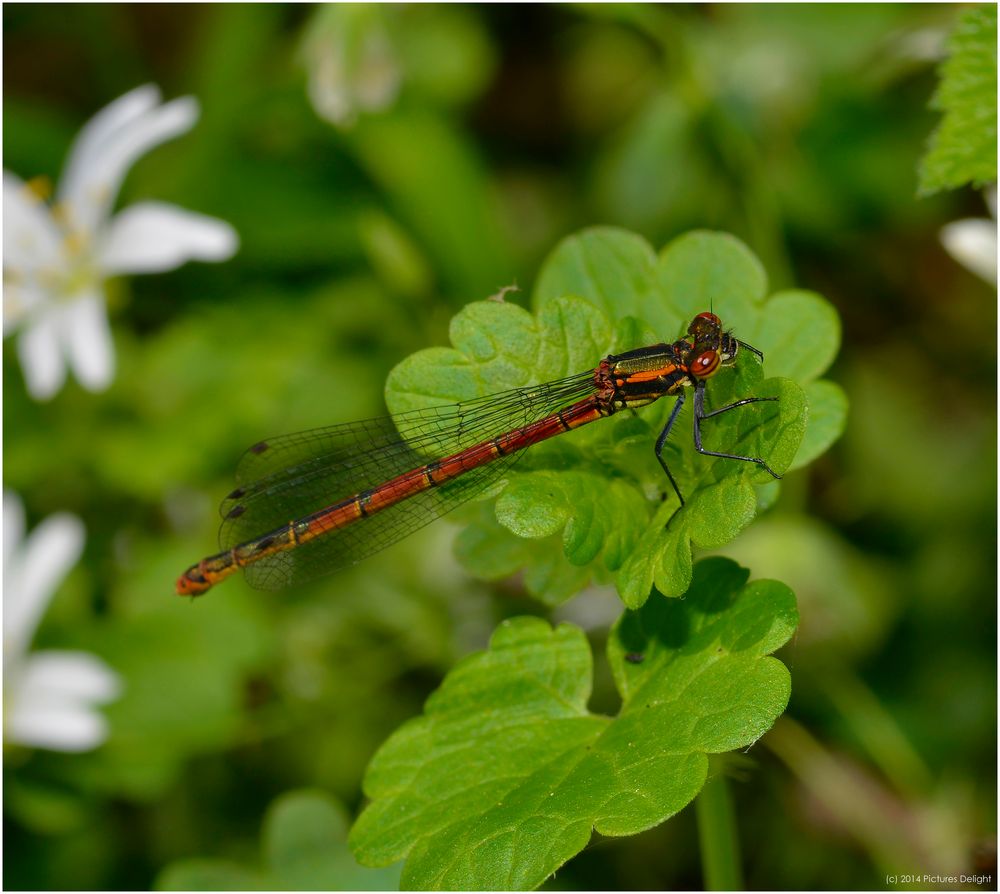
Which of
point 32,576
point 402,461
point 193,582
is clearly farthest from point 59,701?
point 402,461

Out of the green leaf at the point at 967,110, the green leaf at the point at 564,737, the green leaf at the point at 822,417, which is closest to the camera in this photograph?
the green leaf at the point at 564,737

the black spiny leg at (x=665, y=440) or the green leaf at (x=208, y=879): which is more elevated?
the black spiny leg at (x=665, y=440)

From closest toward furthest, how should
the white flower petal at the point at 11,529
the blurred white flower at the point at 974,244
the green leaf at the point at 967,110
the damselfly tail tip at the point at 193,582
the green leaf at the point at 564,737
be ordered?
the green leaf at the point at 564,737
the green leaf at the point at 967,110
the blurred white flower at the point at 974,244
the damselfly tail tip at the point at 193,582
the white flower petal at the point at 11,529

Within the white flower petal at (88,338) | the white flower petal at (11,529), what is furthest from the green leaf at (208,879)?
the white flower petal at (88,338)

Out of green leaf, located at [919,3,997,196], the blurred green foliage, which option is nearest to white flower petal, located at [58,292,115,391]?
the blurred green foliage

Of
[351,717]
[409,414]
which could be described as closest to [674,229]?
[351,717]

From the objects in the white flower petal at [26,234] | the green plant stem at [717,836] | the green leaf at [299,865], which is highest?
the white flower petal at [26,234]

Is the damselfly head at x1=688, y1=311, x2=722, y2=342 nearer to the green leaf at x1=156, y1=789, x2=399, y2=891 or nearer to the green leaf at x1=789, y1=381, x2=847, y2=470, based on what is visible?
the green leaf at x1=789, y1=381, x2=847, y2=470

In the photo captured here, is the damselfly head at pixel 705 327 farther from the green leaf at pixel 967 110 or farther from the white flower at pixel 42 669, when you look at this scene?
the white flower at pixel 42 669
